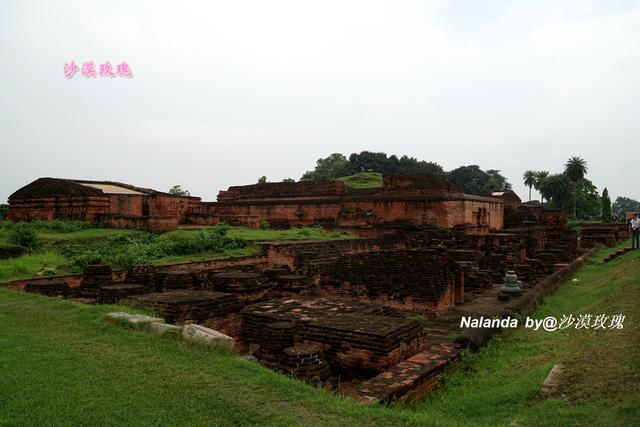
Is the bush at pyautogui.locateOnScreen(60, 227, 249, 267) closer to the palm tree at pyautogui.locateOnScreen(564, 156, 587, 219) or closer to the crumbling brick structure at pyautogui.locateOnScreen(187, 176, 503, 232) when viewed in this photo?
the crumbling brick structure at pyautogui.locateOnScreen(187, 176, 503, 232)

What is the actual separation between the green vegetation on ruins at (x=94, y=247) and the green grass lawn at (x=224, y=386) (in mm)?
3633

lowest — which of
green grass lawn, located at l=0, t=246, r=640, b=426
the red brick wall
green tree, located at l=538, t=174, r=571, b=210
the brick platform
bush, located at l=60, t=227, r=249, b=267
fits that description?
green grass lawn, located at l=0, t=246, r=640, b=426

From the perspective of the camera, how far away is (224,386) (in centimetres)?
364

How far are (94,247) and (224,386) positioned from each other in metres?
8.84

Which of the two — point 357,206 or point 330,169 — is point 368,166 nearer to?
point 330,169

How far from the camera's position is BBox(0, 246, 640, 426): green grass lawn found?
3184 millimetres

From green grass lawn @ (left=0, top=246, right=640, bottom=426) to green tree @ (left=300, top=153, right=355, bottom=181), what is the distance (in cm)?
4744

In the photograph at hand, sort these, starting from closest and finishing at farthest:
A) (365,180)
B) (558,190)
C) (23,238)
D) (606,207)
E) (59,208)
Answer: (23,238)
(59,208)
(606,207)
(365,180)
(558,190)

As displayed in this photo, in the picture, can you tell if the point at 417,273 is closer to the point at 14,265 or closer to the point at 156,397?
the point at 156,397

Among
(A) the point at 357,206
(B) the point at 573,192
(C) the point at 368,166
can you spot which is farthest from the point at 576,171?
(A) the point at 357,206

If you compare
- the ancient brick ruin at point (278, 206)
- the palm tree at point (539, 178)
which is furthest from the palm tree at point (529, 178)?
the ancient brick ruin at point (278, 206)

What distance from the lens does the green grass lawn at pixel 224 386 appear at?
3184 mm

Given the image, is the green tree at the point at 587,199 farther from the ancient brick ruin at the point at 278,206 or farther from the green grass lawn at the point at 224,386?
the green grass lawn at the point at 224,386

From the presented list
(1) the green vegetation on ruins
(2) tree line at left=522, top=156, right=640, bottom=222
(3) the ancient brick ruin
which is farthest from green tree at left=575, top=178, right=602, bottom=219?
(1) the green vegetation on ruins
